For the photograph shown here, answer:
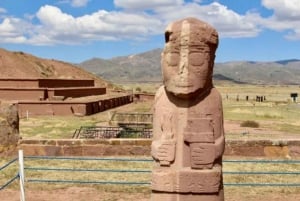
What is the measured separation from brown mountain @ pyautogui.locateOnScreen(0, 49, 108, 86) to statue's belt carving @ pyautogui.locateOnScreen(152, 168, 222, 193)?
4972 cm

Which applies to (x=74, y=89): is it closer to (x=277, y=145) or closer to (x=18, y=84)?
(x=18, y=84)

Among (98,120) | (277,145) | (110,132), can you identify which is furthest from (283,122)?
(277,145)

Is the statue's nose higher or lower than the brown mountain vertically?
higher

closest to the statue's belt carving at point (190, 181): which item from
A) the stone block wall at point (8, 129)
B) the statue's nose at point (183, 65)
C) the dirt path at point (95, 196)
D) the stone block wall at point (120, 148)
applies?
the statue's nose at point (183, 65)

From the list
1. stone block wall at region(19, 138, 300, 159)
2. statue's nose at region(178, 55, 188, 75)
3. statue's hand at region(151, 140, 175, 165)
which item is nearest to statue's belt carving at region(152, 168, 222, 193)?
statue's hand at region(151, 140, 175, 165)

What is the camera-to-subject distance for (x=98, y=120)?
28422 mm

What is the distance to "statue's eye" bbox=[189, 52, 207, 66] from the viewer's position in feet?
19.4

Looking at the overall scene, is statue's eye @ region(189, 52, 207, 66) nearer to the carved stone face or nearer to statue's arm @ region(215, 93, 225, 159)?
the carved stone face

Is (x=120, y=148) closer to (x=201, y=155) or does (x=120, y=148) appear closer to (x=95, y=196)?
(x=95, y=196)

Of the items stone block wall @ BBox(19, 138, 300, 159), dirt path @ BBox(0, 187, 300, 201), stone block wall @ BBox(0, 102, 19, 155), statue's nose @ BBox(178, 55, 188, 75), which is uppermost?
statue's nose @ BBox(178, 55, 188, 75)

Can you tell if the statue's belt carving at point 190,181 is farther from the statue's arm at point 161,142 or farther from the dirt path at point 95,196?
the dirt path at point 95,196

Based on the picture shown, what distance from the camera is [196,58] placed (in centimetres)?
593

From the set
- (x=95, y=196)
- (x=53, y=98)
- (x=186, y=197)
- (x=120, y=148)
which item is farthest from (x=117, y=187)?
(x=53, y=98)

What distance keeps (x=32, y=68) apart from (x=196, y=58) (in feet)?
190
